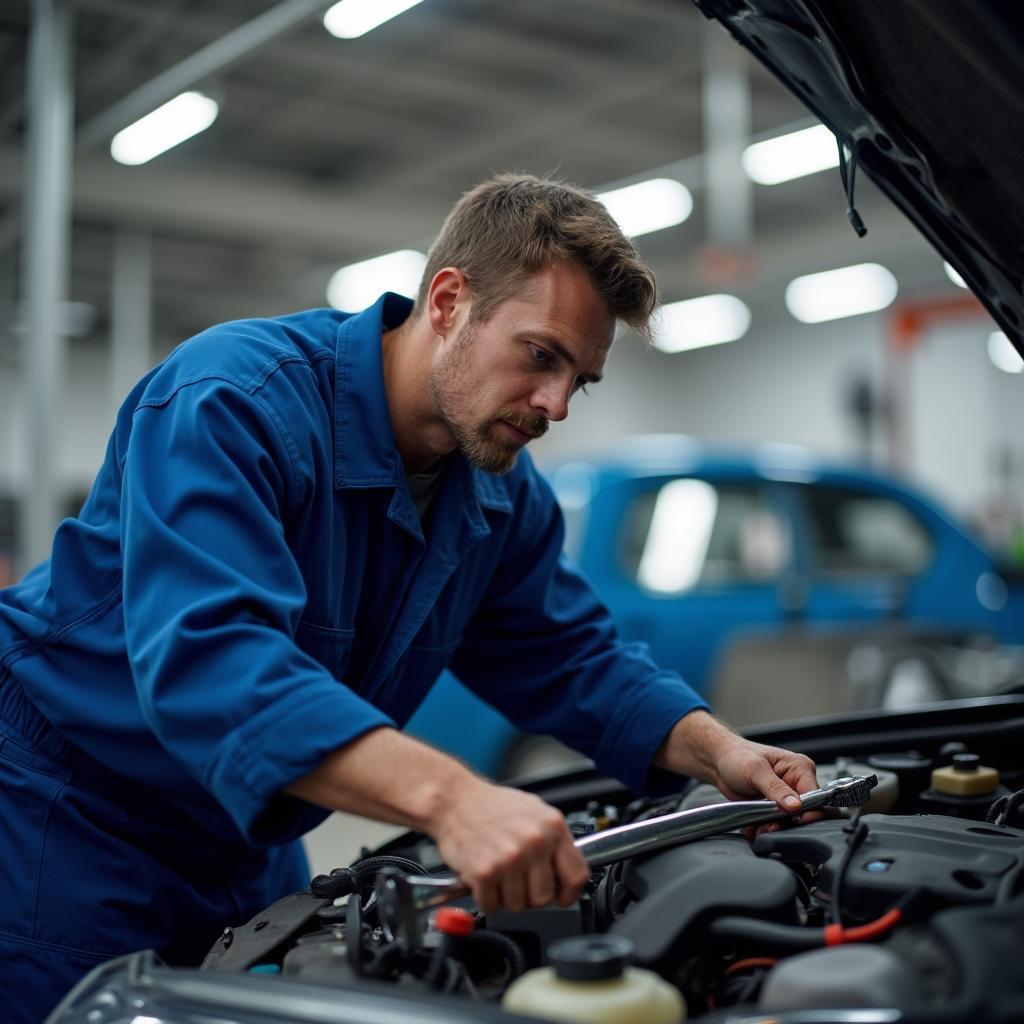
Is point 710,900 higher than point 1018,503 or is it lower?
lower

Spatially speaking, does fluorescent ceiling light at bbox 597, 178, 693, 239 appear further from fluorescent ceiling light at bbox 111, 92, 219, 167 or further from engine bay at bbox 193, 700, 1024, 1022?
engine bay at bbox 193, 700, 1024, 1022

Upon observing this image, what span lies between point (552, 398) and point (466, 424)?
128 millimetres

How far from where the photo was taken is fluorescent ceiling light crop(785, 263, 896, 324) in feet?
40.5

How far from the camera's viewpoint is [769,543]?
16.8 ft

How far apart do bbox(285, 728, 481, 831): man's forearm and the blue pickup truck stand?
3202 mm

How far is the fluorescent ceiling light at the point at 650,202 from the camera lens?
28.4ft

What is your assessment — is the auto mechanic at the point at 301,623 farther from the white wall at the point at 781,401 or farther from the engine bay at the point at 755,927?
the white wall at the point at 781,401

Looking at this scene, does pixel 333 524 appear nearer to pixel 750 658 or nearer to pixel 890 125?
pixel 890 125

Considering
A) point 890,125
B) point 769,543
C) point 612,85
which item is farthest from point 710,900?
point 612,85

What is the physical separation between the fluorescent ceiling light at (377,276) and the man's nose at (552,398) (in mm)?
9375

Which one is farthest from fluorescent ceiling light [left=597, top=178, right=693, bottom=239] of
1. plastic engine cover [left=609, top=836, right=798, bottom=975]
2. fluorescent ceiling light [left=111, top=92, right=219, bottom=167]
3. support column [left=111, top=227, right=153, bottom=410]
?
plastic engine cover [left=609, top=836, right=798, bottom=975]

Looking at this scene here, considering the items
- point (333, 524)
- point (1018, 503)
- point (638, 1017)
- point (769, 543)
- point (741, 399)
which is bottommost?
point (638, 1017)

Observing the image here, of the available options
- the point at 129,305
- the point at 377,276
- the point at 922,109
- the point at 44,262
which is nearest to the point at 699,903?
the point at 922,109

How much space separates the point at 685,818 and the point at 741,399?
46.4 feet
